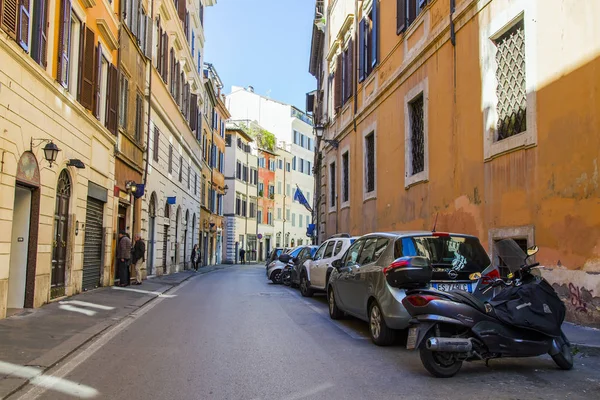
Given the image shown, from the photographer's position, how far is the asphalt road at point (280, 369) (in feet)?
17.0

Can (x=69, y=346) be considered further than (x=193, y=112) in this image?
No

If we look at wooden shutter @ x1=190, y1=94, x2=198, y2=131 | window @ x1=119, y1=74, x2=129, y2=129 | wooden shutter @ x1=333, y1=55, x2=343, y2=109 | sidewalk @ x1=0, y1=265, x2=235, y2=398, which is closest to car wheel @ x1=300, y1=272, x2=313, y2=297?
sidewalk @ x1=0, y1=265, x2=235, y2=398

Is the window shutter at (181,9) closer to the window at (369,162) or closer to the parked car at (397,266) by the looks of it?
the window at (369,162)

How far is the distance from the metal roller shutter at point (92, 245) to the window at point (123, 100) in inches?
128

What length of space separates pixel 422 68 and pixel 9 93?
975cm

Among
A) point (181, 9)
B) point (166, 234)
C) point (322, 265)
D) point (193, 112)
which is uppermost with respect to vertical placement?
point (181, 9)

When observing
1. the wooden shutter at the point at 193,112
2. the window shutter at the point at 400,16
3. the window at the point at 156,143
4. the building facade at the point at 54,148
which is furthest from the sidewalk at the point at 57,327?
the wooden shutter at the point at 193,112

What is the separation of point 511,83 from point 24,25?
8.70 metres

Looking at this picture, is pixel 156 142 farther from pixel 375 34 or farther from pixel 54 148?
pixel 54 148

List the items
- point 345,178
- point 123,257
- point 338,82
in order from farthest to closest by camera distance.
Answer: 1. point 338,82
2. point 345,178
3. point 123,257

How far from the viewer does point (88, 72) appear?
13781 mm

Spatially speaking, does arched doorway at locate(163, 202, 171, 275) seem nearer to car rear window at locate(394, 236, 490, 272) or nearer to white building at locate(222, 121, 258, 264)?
car rear window at locate(394, 236, 490, 272)

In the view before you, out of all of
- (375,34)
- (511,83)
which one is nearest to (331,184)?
(375,34)

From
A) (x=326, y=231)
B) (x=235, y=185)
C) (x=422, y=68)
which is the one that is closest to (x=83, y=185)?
(x=422, y=68)
